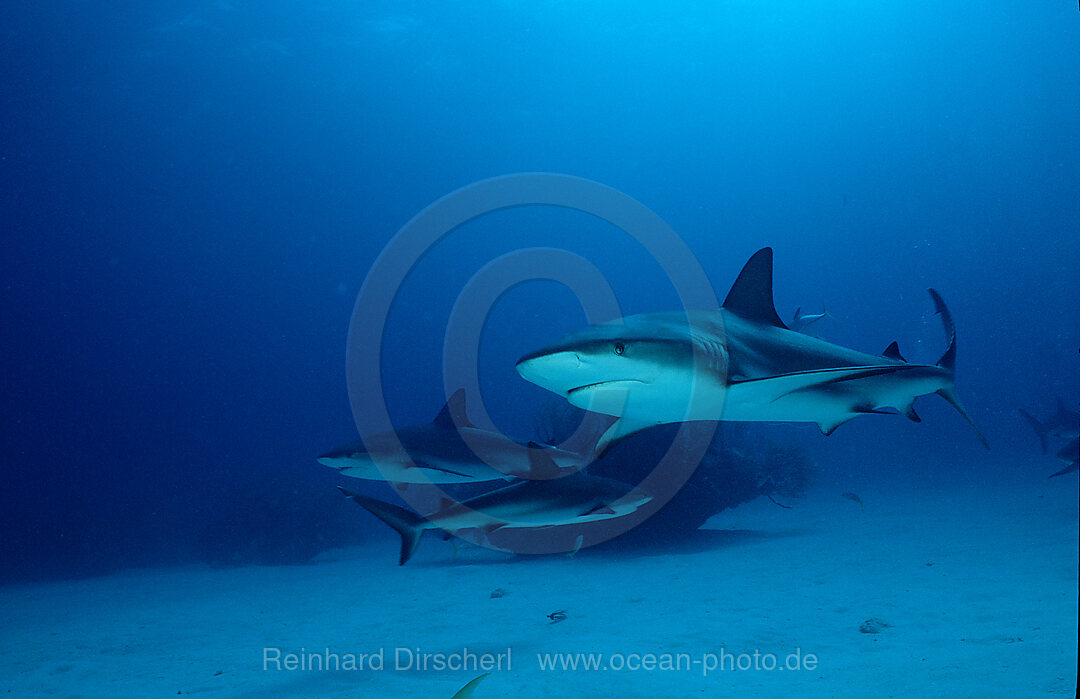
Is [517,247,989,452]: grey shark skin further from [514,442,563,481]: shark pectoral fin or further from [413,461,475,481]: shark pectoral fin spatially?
[413,461,475,481]: shark pectoral fin

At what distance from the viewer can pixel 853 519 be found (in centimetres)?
1152

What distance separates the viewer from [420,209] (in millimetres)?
78188

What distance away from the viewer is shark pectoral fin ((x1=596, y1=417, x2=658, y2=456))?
329 cm

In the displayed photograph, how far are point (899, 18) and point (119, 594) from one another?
2582 inches

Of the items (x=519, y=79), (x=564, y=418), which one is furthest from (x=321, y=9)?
(x=564, y=418)

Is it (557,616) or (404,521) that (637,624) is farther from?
(404,521)

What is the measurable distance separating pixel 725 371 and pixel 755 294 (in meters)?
1.17

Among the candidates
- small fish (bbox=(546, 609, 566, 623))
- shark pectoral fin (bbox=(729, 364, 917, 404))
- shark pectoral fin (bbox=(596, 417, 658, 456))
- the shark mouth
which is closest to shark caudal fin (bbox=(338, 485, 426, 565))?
small fish (bbox=(546, 609, 566, 623))

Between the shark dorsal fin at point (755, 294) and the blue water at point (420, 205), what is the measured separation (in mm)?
14320

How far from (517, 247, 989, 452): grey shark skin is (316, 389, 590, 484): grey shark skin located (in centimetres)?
185

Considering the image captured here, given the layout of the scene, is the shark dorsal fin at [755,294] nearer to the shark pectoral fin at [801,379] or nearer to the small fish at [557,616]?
the shark pectoral fin at [801,379]

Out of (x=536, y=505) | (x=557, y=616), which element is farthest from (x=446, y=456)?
(x=557, y=616)

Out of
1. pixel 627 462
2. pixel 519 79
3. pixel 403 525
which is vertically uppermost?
pixel 519 79

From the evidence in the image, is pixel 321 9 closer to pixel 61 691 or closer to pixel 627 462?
pixel 627 462
